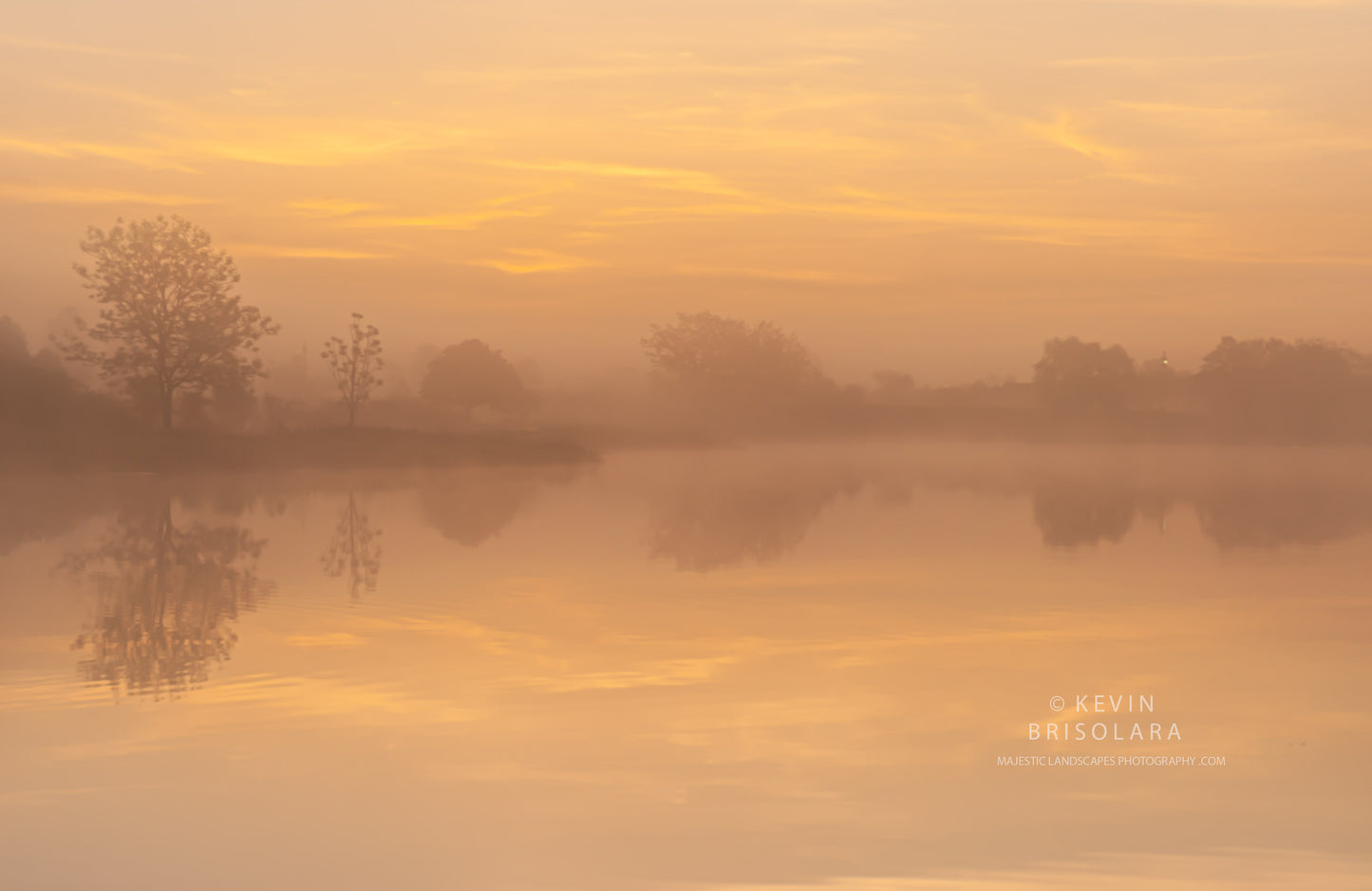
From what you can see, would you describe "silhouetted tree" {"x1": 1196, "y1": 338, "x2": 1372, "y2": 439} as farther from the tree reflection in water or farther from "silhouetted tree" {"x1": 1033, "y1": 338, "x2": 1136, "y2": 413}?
the tree reflection in water

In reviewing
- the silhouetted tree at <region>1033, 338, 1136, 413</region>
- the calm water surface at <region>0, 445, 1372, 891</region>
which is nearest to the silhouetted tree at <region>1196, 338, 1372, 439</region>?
the silhouetted tree at <region>1033, 338, 1136, 413</region>

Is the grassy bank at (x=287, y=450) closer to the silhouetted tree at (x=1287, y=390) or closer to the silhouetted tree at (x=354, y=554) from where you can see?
the silhouetted tree at (x=354, y=554)

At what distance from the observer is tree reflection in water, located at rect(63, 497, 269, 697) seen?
10594mm

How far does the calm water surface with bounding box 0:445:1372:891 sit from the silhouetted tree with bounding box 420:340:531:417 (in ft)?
295

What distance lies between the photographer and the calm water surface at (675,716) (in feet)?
20.8

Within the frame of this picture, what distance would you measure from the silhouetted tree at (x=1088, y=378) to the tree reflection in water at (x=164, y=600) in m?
114

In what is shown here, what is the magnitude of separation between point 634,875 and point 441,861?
3.10 feet

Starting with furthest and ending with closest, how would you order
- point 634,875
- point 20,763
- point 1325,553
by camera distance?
point 1325,553, point 20,763, point 634,875

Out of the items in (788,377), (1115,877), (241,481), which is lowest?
(1115,877)

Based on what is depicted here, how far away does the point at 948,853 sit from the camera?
6.37 meters

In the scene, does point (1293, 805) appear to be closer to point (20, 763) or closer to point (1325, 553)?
point (20, 763)

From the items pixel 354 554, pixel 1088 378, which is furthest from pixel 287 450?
pixel 1088 378

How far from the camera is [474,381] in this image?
109625 mm

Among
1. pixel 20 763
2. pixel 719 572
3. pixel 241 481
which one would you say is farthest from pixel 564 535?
pixel 241 481
